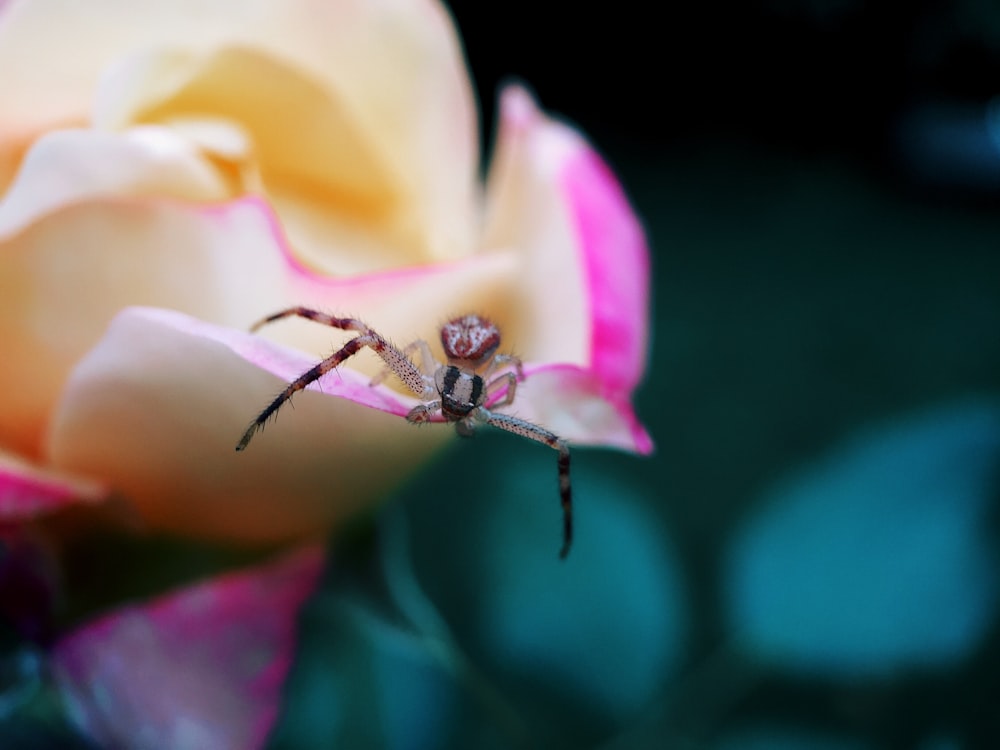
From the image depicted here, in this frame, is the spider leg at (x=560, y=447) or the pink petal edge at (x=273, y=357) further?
the spider leg at (x=560, y=447)

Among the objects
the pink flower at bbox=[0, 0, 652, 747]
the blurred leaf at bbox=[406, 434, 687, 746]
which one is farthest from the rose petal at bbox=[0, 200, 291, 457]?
the blurred leaf at bbox=[406, 434, 687, 746]

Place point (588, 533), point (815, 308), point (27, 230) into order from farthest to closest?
1. point (815, 308)
2. point (588, 533)
3. point (27, 230)

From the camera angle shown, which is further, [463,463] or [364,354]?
[463,463]

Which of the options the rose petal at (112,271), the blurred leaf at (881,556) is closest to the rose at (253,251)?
the rose petal at (112,271)

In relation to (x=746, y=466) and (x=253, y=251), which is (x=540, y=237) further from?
(x=746, y=466)

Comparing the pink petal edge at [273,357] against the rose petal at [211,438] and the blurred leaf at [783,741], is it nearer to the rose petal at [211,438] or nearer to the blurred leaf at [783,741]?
the rose petal at [211,438]

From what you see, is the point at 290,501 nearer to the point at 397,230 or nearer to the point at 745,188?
the point at 397,230

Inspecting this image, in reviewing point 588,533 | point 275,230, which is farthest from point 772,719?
point 275,230

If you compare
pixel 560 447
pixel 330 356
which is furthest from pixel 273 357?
pixel 560 447
